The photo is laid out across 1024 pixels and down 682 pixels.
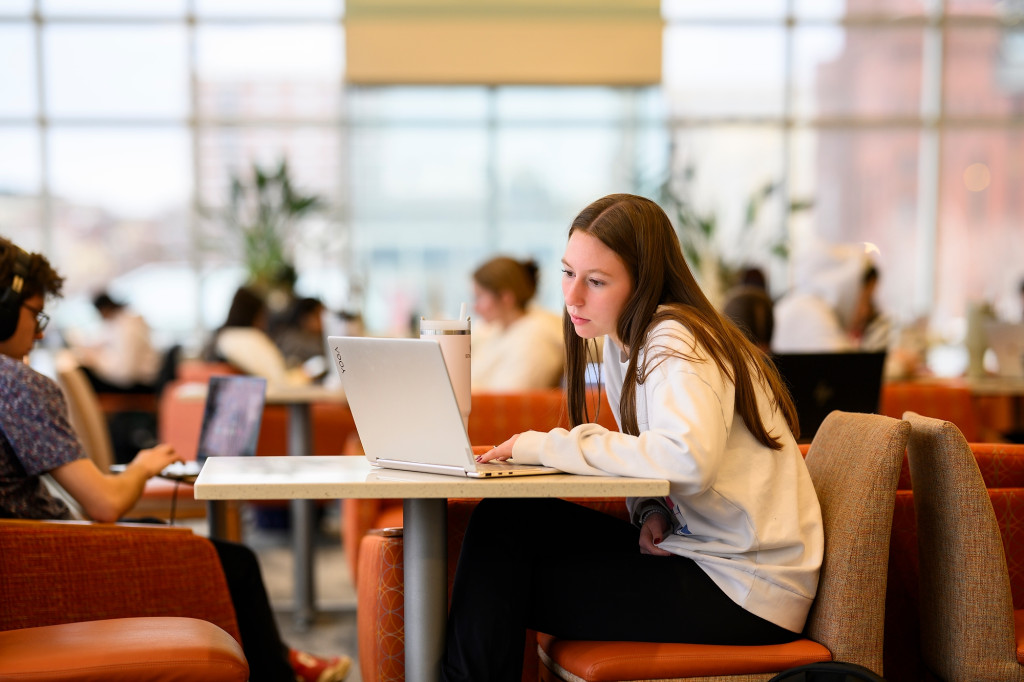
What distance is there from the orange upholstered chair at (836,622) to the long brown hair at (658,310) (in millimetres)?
154

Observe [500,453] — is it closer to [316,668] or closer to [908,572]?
[908,572]

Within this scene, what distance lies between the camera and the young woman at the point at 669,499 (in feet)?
5.01

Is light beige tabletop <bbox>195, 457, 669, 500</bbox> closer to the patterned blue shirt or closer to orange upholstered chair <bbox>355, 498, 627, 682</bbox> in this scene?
orange upholstered chair <bbox>355, 498, 627, 682</bbox>

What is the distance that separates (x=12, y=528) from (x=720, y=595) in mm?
1281

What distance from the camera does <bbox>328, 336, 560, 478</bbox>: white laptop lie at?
1446 mm

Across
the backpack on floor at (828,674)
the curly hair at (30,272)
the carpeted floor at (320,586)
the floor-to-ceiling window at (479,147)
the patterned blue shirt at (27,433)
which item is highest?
the floor-to-ceiling window at (479,147)

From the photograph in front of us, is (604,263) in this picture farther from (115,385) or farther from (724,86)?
(724,86)

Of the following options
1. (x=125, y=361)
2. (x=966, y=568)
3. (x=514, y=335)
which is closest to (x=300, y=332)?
(x=125, y=361)

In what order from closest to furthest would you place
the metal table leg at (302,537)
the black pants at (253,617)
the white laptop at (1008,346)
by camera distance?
1. the black pants at (253,617)
2. the metal table leg at (302,537)
3. the white laptop at (1008,346)

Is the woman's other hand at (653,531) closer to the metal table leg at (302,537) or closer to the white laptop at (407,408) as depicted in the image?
the white laptop at (407,408)

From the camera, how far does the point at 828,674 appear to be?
61.1 inches

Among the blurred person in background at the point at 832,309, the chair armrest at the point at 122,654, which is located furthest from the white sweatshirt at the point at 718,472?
the blurred person in background at the point at 832,309

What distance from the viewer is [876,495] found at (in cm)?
162

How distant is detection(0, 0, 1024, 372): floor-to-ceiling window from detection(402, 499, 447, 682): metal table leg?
21.4 feet
